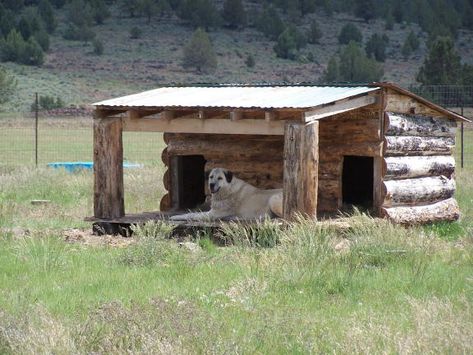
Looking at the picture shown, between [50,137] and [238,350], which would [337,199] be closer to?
[238,350]

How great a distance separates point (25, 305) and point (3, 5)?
77477mm

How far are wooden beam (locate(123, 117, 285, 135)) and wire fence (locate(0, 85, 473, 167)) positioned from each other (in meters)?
11.2

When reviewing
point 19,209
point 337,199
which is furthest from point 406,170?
point 19,209

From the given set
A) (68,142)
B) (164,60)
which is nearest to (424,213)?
(68,142)

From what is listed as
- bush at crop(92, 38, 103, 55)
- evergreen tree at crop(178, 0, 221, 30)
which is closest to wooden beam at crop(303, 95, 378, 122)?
bush at crop(92, 38, 103, 55)

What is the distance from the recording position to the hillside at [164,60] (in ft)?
212

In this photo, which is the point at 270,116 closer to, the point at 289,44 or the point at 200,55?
the point at 200,55

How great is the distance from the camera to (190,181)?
55.1ft

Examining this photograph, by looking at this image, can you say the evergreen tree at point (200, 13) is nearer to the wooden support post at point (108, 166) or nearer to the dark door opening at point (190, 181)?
the dark door opening at point (190, 181)

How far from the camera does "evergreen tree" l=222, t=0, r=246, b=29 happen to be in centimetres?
8325

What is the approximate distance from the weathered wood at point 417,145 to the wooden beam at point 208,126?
6.05 ft

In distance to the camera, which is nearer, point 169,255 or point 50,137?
Result: point 169,255

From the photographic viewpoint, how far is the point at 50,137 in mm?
36000

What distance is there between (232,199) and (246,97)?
1453 millimetres
